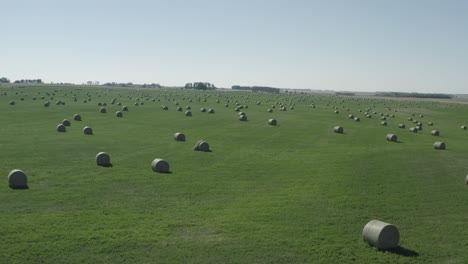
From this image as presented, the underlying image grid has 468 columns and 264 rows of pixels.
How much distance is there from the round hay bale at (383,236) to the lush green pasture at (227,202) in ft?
0.90

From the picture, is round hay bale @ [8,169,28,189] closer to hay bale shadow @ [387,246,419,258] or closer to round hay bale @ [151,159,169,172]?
round hay bale @ [151,159,169,172]

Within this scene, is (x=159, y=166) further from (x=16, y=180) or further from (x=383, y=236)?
Result: (x=383, y=236)

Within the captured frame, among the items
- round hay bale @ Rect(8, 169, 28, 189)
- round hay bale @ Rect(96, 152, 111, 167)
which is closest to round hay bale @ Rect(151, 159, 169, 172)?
round hay bale @ Rect(96, 152, 111, 167)

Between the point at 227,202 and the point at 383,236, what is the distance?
6841 millimetres

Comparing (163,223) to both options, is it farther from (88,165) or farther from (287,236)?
(88,165)

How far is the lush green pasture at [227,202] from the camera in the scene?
14.3m

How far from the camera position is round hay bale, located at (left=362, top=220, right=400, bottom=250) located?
14758 mm

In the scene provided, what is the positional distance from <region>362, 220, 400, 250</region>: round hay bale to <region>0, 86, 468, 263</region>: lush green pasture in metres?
0.27

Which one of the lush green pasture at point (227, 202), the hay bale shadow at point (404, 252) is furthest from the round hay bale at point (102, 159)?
the hay bale shadow at point (404, 252)

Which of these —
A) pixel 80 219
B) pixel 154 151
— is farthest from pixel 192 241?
pixel 154 151

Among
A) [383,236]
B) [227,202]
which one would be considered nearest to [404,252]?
[383,236]

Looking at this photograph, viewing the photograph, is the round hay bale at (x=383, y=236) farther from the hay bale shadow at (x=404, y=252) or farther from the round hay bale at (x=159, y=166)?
the round hay bale at (x=159, y=166)

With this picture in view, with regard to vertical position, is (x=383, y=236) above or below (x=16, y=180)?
below

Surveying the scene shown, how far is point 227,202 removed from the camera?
772 inches
